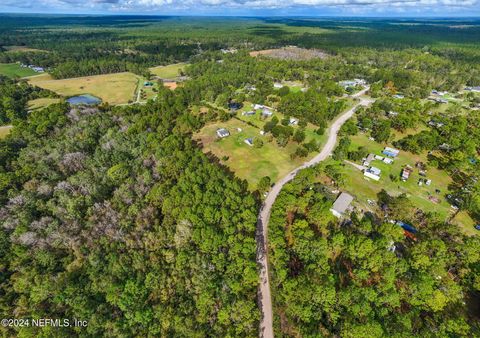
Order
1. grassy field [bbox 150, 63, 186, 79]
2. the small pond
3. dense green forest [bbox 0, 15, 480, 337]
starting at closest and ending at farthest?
1. dense green forest [bbox 0, 15, 480, 337]
2. the small pond
3. grassy field [bbox 150, 63, 186, 79]

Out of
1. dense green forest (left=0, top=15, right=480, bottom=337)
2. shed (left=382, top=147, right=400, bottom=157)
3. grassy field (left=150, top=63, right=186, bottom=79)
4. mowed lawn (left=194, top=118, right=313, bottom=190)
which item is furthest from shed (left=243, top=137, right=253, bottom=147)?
grassy field (left=150, top=63, right=186, bottom=79)

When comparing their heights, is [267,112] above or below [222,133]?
above

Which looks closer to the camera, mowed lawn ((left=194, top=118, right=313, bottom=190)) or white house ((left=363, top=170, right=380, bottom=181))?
white house ((left=363, top=170, right=380, bottom=181))

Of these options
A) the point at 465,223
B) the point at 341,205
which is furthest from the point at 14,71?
the point at 465,223

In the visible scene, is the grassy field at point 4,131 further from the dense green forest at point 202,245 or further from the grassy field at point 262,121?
the grassy field at point 262,121

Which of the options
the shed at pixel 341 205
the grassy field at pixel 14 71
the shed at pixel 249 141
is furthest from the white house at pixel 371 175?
the grassy field at pixel 14 71

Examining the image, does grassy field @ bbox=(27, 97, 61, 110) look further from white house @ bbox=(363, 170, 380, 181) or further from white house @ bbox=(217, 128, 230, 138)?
white house @ bbox=(363, 170, 380, 181)

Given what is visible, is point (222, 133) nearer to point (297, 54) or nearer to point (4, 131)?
point (4, 131)

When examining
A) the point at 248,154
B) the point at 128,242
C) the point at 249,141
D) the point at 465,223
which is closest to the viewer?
the point at 128,242
